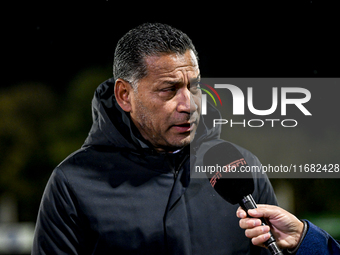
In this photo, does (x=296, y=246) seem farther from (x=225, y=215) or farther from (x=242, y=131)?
(x=242, y=131)

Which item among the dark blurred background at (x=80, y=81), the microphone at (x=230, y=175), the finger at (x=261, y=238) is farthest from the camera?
the dark blurred background at (x=80, y=81)

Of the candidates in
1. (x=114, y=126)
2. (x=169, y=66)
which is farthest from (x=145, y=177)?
(x=169, y=66)

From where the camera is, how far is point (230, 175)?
1.34 metres

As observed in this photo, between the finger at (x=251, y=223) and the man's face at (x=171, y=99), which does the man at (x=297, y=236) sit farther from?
the man's face at (x=171, y=99)

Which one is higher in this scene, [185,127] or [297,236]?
[185,127]

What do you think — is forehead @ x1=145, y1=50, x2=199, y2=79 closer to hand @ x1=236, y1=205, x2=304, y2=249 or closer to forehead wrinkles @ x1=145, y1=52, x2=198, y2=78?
forehead wrinkles @ x1=145, y1=52, x2=198, y2=78

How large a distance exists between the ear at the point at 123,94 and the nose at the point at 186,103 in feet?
0.79

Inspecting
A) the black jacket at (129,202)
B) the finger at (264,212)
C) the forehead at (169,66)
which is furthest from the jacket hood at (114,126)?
the finger at (264,212)

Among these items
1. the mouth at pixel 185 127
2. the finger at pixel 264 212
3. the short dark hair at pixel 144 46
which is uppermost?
the short dark hair at pixel 144 46

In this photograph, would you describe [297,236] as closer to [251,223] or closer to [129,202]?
[251,223]

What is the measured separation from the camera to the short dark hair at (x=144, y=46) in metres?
1.59

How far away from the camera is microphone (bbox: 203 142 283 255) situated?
1281mm

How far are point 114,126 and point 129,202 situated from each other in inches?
12.7

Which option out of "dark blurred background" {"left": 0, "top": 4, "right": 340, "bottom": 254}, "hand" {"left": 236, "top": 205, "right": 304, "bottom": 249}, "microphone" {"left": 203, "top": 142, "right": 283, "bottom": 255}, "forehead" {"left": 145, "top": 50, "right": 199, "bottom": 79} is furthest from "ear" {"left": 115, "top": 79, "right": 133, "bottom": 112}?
"dark blurred background" {"left": 0, "top": 4, "right": 340, "bottom": 254}
